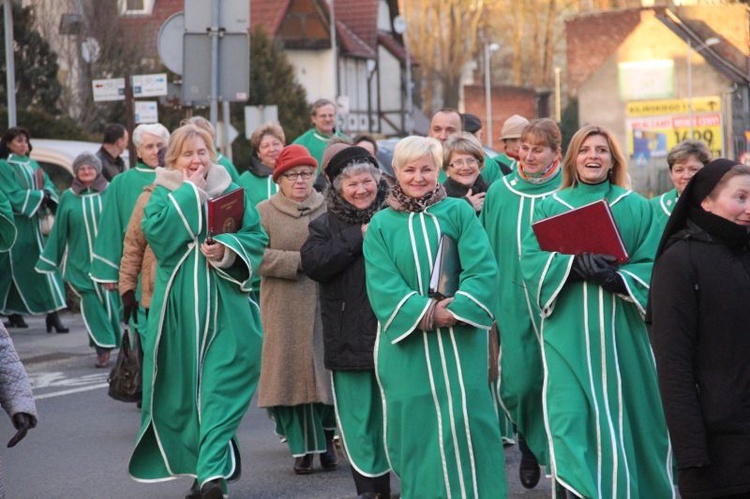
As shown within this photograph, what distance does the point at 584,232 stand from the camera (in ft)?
24.7

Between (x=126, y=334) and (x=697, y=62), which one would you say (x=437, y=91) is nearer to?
(x=697, y=62)

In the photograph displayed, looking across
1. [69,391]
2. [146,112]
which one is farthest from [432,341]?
[146,112]

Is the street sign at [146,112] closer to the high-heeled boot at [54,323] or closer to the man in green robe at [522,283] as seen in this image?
the high-heeled boot at [54,323]

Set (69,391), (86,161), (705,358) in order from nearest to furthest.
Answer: (705,358) → (69,391) → (86,161)

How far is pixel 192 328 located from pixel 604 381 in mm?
2335

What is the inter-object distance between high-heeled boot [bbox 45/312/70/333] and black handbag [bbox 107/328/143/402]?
758 centimetres

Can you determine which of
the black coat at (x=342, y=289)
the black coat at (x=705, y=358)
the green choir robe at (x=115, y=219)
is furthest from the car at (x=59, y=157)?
the black coat at (x=705, y=358)

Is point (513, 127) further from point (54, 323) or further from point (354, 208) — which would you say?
point (54, 323)

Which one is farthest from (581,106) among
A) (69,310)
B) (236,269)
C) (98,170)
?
(236,269)

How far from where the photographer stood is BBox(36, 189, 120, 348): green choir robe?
48.3 feet

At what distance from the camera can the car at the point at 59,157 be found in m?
22.5

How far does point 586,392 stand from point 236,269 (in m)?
2.19

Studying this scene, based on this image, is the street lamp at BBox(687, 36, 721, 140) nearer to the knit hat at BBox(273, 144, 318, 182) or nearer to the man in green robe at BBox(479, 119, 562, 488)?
the knit hat at BBox(273, 144, 318, 182)

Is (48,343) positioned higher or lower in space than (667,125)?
lower
